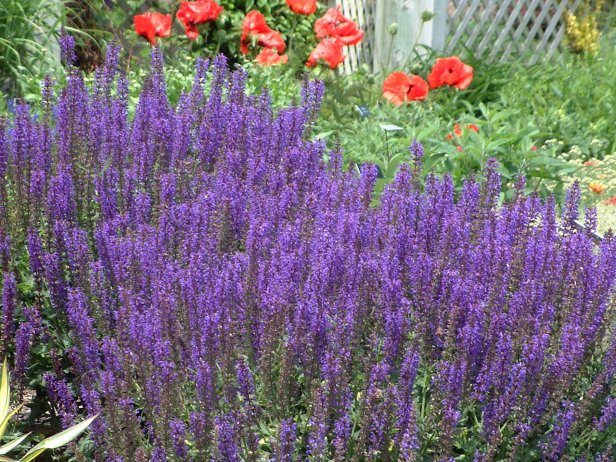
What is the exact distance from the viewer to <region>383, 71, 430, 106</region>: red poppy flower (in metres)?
6.55

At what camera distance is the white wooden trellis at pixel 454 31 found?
27.2ft

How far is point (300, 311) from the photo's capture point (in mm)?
2689

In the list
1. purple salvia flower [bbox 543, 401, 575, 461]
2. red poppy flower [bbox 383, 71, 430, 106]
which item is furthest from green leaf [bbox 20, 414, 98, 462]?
red poppy flower [bbox 383, 71, 430, 106]

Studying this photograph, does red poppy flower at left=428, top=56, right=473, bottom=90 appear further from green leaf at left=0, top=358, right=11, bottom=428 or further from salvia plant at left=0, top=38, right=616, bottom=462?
green leaf at left=0, top=358, right=11, bottom=428

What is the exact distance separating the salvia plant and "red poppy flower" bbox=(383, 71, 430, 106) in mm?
2832

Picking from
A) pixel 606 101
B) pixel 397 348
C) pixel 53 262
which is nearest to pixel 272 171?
pixel 53 262

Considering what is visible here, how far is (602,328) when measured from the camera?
2.87m

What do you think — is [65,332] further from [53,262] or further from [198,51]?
[198,51]

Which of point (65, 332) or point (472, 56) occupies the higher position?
point (472, 56)

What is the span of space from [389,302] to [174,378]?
1.92ft

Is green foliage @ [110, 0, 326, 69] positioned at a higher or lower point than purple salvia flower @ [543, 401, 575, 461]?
higher

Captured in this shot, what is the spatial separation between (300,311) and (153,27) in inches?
187

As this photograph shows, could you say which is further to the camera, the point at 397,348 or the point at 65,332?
the point at 65,332

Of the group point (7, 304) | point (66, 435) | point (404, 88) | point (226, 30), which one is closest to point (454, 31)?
point (226, 30)
